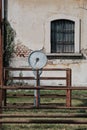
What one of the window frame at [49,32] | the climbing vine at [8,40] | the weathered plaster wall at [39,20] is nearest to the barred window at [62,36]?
the window frame at [49,32]

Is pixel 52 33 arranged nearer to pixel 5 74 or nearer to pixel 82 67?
pixel 82 67

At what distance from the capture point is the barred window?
17.5 m

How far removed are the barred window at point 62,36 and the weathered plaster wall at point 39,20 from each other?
1.05 feet

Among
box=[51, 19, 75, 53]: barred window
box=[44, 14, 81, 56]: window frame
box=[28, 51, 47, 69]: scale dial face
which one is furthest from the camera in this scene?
box=[51, 19, 75, 53]: barred window

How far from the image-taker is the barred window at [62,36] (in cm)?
1750

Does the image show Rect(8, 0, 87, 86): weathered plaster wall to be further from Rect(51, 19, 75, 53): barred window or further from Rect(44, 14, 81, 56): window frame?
Rect(51, 19, 75, 53): barred window

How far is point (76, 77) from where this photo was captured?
1748cm

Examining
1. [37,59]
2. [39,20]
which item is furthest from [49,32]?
[37,59]

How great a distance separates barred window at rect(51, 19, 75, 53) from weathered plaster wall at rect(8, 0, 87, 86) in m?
0.32

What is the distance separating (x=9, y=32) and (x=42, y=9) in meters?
1.35

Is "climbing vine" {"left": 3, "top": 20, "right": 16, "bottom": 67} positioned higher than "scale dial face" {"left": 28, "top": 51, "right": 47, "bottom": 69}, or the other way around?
"climbing vine" {"left": 3, "top": 20, "right": 16, "bottom": 67}

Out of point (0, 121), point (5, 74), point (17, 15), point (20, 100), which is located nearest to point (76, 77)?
point (17, 15)

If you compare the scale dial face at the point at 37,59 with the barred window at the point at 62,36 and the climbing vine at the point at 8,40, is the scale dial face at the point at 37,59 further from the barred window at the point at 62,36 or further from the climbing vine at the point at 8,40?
the barred window at the point at 62,36

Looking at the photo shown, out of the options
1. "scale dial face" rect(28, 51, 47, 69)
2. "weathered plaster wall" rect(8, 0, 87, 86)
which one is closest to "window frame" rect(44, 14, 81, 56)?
"weathered plaster wall" rect(8, 0, 87, 86)
